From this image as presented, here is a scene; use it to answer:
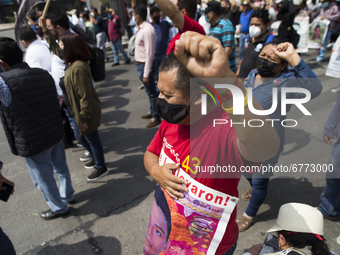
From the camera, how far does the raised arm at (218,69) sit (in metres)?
0.75

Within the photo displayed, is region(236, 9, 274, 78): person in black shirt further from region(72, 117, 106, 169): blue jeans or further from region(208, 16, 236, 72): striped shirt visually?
region(72, 117, 106, 169): blue jeans

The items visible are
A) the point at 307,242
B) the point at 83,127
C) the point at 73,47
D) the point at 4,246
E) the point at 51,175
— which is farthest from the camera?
the point at 83,127

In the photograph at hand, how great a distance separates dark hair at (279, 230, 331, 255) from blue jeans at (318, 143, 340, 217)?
1063 mm

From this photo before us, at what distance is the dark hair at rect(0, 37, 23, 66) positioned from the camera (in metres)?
2.16

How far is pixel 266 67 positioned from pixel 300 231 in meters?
1.32

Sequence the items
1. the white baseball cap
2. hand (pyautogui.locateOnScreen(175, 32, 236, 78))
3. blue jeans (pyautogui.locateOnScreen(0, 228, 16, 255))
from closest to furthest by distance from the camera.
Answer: hand (pyautogui.locateOnScreen(175, 32, 236, 78)), the white baseball cap, blue jeans (pyautogui.locateOnScreen(0, 228, 16, 255))

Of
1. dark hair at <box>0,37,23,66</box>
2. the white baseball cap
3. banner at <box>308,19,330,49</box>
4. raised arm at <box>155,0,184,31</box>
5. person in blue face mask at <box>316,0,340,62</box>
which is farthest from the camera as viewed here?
banner at <box>308,19,330,49</box>

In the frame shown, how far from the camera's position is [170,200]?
4.20 ft

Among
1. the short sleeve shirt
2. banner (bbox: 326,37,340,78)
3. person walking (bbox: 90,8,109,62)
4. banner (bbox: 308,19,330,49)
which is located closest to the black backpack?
banner (bbox: 326,37,340,78)

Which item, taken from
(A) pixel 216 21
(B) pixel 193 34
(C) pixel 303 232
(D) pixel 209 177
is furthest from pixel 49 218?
(A) pixel 216 21

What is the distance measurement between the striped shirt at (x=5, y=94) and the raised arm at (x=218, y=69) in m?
1.86

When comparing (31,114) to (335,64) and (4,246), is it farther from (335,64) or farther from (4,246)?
(335,64)

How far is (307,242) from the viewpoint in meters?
1.43

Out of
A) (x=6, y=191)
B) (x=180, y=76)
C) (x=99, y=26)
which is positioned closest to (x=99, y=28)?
(x=99, y=26)
